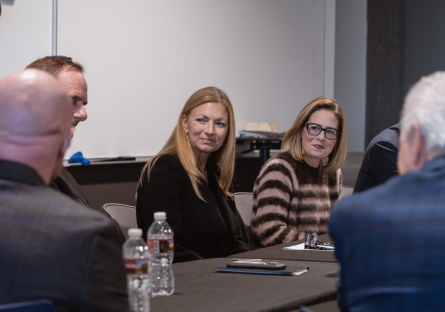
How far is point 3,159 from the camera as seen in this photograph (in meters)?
1.06

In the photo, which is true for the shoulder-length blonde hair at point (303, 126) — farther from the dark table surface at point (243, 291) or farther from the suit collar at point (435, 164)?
the suit collar at point (435, 164)

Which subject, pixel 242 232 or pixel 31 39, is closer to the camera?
pixel 242 232

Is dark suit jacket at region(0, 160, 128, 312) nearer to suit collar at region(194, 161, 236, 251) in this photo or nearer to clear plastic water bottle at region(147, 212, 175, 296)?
clear plastic water bottle at region(147, 212, 175, 296)

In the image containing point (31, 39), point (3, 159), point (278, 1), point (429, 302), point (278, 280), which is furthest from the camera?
point (278, 1)

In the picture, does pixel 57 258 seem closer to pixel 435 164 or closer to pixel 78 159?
pixel 435 164

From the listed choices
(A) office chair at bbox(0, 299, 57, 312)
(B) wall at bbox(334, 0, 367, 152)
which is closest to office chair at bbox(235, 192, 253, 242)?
(A) office chair at bbox(0, 299, 57, 312)

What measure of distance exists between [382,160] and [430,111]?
1642mm

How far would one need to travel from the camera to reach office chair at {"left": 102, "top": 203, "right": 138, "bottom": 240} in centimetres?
253

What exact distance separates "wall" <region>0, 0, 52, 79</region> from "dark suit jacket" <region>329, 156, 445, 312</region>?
270 cm

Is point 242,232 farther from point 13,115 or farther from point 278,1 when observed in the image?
point 278,1

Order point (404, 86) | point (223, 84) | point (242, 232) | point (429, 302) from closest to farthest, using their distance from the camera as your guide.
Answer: point (429, 302) < point (242, 232) < point (223, 84) < point (404, 86)

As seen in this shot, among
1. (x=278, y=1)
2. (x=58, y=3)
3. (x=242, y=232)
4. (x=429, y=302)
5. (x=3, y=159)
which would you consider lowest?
(x=242, y=232)

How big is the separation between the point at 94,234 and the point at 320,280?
920mm

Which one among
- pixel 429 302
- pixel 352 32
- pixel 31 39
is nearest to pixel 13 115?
pixel 429 302
